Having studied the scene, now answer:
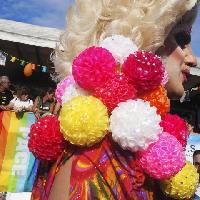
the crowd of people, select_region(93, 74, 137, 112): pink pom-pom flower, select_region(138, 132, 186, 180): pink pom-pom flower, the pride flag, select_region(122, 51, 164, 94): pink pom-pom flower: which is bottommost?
the pride flag

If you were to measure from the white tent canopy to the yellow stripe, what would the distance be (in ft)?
8.77

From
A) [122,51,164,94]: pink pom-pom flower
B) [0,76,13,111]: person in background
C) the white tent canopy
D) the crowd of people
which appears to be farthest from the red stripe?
[122,51,164,94]: pink pom-pom flower

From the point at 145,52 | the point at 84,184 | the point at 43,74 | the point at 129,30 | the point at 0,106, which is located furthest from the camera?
the point at 43,74

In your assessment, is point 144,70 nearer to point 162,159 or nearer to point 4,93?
point 162,159

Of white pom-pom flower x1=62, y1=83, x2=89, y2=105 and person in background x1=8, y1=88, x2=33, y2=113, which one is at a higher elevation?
white pom-pom flower x1=62, y1=83, x2=89, y2=105

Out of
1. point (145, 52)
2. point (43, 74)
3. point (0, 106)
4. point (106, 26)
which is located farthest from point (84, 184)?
point (43, 74)

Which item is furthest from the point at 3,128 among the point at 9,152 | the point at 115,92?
the point at 115,92

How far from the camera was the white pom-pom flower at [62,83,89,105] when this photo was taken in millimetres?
1654

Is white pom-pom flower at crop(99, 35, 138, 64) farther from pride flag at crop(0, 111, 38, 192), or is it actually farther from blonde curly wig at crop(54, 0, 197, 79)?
pride flag at crop(0, 111, 38, 192)

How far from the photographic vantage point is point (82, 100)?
154cm

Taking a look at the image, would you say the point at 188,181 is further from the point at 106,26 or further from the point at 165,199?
the point at 106,26

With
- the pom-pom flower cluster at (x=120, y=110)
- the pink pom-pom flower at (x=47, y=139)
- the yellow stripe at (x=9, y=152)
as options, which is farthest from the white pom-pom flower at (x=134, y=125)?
the yellow stripe at (x=9, y=152)

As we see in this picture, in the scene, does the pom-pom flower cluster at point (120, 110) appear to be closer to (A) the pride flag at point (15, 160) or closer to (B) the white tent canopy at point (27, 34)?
(A) the pride flag at point (15, 160)

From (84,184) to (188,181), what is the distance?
0.42 m
